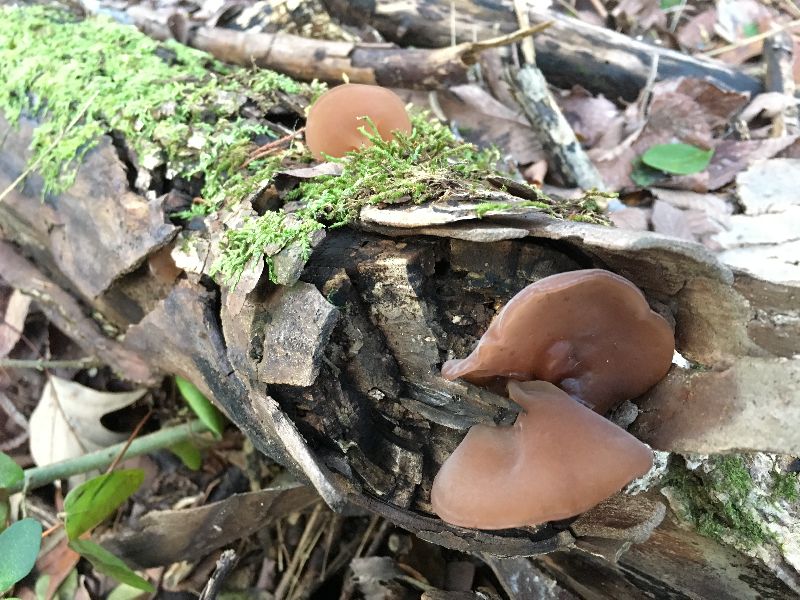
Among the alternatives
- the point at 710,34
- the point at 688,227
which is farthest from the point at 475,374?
the point at 710,34

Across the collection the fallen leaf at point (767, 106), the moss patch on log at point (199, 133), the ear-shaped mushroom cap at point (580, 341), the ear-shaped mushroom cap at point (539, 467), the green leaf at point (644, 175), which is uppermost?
the moss patch on log at point (199, 133)

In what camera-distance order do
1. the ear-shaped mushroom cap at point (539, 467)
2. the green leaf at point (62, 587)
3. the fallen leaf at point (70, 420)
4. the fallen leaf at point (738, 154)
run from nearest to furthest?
the ear-shaped mushroom cap at point (539, 467) < the green leaf at point (62, 587) < the fallen leaf at point (70, 420) < the fallen leaf at point (738, 154)

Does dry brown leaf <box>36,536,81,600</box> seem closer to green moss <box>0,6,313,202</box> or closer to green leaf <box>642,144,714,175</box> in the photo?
green moss <box>0,6,313,202</box>

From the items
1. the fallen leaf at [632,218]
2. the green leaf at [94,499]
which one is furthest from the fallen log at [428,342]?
the fallen leaf at [632,218]

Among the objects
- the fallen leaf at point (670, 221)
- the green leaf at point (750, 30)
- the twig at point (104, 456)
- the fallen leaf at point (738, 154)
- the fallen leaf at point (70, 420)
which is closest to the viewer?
the twig at point (104, 456)

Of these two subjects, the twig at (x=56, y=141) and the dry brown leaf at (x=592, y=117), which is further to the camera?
the dry brown leaf at (x=592, y=117)

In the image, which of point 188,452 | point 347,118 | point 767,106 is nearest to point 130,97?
point 347,118

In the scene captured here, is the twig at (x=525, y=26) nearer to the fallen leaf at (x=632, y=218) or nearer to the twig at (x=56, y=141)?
the fallen leaf at (x=632, y=218)

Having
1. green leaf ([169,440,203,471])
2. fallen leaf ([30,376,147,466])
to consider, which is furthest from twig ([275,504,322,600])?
fallen leaf ([30,376,147,466])
